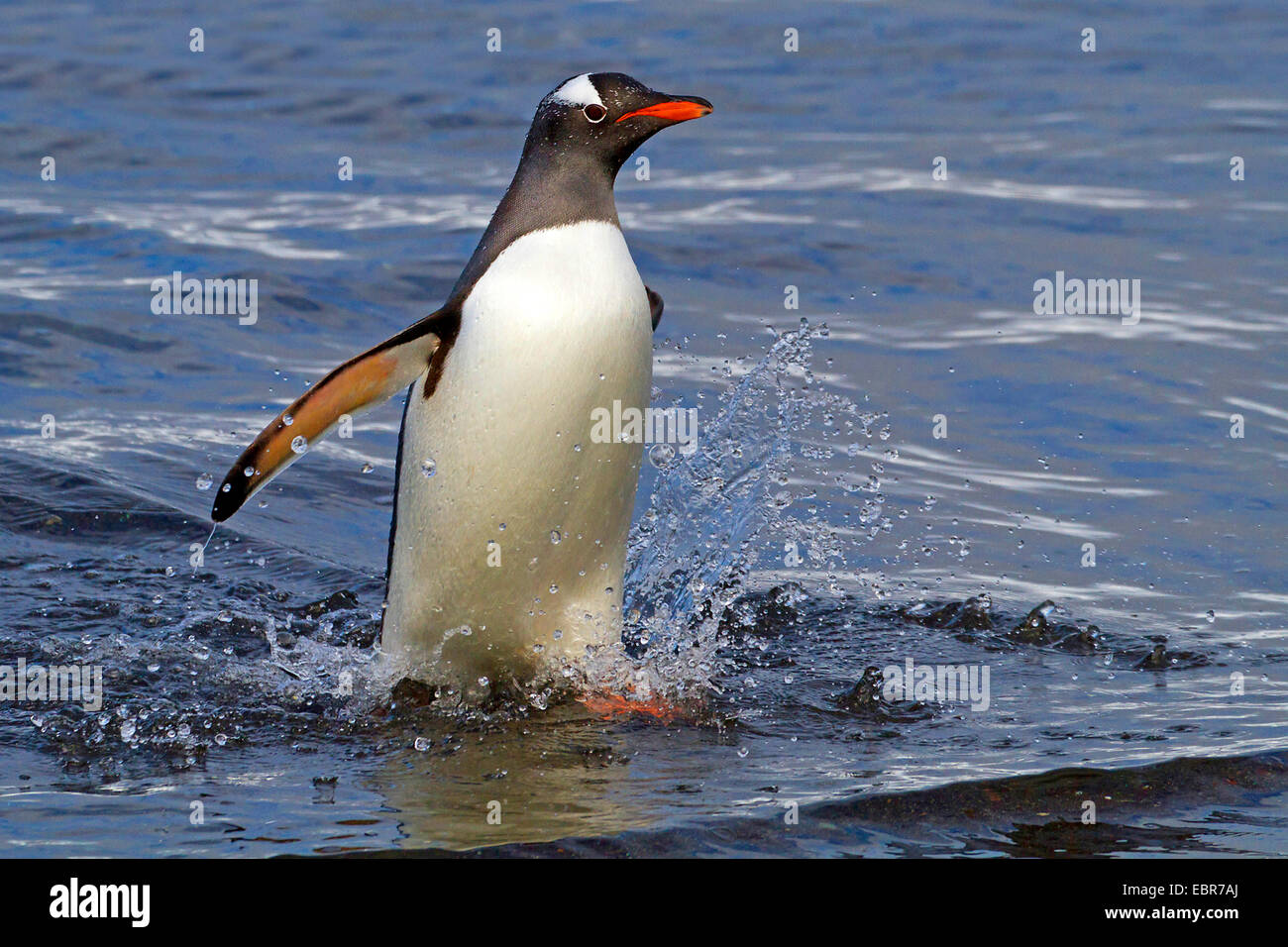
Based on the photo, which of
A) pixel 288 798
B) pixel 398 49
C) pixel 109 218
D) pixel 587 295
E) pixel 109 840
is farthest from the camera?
pixel 398 49

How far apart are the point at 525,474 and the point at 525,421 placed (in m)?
0.15

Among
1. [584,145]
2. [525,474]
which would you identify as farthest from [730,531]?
[584,145]

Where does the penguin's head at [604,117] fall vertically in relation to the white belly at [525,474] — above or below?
above

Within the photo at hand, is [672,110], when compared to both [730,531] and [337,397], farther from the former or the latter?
[730,531]

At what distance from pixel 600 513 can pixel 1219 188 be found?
736 cm

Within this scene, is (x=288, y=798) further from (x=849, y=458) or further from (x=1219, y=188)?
(x=1219, y=188)

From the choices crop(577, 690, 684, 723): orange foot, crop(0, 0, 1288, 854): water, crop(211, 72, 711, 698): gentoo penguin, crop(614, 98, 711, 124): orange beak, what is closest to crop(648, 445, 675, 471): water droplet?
crop(0, 0, 1288, 854): water

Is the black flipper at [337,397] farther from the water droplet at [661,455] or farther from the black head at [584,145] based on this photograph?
the water droplet at [661,455]

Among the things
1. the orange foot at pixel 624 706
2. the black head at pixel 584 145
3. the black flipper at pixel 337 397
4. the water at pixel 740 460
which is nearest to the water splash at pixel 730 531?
the water at pixel 740 460

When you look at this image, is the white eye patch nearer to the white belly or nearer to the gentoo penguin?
the gentoo penguin

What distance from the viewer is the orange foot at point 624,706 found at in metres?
4.20

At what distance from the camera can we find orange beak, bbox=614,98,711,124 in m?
4.32
